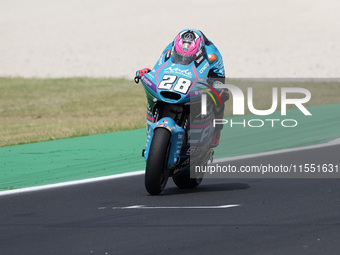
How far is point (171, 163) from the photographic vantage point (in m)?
8.69

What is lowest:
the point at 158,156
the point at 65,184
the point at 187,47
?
the point at 65,184

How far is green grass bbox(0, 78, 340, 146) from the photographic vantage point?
1650 centimetres

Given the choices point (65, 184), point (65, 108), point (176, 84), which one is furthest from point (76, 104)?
point (176, 84)

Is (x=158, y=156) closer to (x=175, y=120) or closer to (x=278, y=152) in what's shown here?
(x=175, y=120)

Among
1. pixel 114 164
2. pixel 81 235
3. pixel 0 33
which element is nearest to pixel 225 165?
pixel 114 164

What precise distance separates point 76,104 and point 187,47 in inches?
522

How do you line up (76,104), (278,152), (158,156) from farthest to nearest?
(76,104)
(278,152)
(158,156)

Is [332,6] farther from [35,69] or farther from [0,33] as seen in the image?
[35,69]

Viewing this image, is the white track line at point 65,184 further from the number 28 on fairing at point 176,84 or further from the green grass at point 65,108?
the green grass at point 65,108

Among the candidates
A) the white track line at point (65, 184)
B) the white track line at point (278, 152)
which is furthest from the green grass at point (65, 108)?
the white track line at point (65, 184)

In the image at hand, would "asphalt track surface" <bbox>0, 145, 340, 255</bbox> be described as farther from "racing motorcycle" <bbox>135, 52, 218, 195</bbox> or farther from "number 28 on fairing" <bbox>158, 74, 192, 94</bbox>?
"number 28 on fairing" <bbox>158, 74, 192, 94</bbox>

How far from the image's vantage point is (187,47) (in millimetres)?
8938

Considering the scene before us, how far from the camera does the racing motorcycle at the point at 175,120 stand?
854cm

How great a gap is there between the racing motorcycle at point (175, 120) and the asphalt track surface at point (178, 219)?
30 cm
